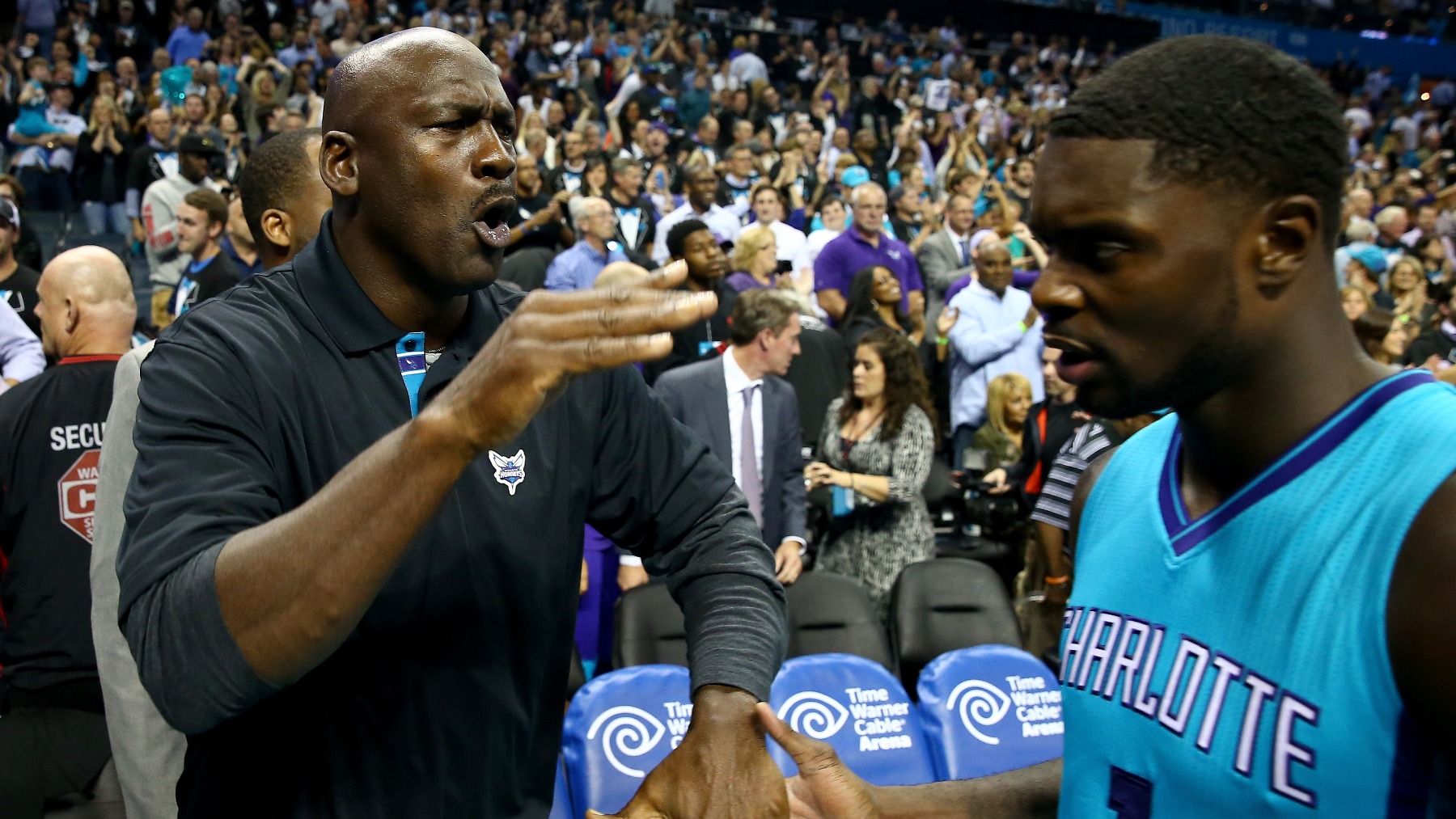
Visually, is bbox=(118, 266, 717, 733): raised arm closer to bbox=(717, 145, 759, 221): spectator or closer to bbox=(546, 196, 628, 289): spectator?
bbox=(546, 196, 628, 289): spectator

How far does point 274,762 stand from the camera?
1605 millimetres

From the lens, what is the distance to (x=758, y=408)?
5652mm

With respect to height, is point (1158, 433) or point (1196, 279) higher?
point (1196, 279)

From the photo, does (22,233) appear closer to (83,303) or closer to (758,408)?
(83,303)

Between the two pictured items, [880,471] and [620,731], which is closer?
[620,731]

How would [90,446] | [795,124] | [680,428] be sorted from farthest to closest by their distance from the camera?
[795,124] → [90,446] → [680,428]

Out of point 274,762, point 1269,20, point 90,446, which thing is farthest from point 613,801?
point 1269,20

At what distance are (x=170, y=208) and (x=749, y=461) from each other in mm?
5021

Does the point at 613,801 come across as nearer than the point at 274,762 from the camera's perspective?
No

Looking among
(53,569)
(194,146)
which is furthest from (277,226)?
(194,146)

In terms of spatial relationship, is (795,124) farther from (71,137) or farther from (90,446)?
(90,446)

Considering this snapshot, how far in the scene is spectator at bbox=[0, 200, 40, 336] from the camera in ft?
20.3

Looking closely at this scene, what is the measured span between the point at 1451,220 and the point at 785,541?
9.53 m

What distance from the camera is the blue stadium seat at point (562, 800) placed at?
3691mm
